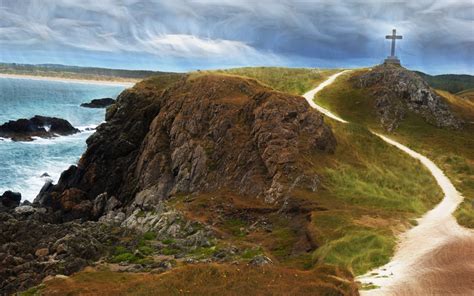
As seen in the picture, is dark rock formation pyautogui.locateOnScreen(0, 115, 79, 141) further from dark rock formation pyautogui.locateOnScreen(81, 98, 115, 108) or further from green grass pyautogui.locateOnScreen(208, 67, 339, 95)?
dark rock formation pyautogui.locateOnScreen(81, 98, 115, 108)

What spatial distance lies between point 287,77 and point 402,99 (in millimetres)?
21605

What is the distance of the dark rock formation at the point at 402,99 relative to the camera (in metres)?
59.8

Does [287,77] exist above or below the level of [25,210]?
above

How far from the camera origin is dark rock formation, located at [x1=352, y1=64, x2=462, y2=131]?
196 feet

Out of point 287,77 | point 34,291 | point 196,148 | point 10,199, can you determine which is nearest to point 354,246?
point 34,291

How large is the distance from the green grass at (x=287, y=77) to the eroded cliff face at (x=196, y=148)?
60.5 ft

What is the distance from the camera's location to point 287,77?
78312 millimetres

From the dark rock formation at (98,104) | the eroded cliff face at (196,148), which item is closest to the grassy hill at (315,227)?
the eroded cliff face at (196,148)

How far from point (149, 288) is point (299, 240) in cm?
1169

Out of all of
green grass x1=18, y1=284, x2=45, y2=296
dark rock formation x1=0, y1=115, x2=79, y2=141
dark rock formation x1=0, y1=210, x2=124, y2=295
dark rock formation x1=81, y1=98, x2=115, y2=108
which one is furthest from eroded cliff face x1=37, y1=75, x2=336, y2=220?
dark rock formation x1=81, y1=98, x2=115, y2=108

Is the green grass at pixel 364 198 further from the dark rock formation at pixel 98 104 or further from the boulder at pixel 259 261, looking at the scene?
the dark rock formation at pixel 98 104

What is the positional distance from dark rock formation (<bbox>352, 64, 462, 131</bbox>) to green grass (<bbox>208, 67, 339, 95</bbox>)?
992 cm

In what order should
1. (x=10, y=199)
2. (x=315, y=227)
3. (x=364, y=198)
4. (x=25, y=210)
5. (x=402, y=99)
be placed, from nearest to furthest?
(x=315, y=227) < (x=364, y=198) < (x=25, y=210) < (x=10, y=199) < (x=402, y=99)

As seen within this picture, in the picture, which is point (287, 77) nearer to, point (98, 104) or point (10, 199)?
point (10, 199)
